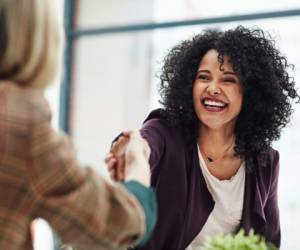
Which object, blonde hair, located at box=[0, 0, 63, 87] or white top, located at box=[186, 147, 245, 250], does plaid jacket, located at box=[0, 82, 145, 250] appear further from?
white top, located at box=[186, 147, 245, 250]

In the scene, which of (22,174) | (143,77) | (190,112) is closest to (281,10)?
(143,77)

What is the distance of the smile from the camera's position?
1986mm

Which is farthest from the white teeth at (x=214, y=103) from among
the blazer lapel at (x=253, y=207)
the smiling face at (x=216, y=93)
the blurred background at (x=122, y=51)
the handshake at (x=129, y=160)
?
the blurred background at (x=122, y=51)

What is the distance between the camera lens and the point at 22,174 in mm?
1004

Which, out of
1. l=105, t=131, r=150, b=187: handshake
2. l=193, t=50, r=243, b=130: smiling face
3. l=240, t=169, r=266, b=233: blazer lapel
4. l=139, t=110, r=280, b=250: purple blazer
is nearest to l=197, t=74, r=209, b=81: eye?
l=193, t=50, r=243, b=130: smiling face

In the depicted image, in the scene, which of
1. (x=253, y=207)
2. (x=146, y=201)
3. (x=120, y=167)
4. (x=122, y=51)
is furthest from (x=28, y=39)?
(x=122, y=51)

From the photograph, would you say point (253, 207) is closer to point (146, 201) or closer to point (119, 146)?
point (119, 146)

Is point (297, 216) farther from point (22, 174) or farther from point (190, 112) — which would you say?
point (22, 174)

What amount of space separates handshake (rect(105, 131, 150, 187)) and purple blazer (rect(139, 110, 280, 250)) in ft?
0.89

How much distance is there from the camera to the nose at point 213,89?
198 centimetres

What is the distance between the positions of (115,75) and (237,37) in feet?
6.70

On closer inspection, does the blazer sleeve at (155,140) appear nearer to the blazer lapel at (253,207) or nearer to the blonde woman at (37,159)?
the blazer lapel at (253,207)

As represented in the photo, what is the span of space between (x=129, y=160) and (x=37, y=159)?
0.44 m

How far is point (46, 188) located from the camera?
1.03m
